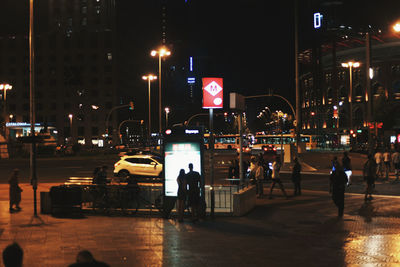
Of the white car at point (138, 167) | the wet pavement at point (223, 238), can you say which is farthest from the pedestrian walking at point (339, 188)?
the white car at point (138, 167)

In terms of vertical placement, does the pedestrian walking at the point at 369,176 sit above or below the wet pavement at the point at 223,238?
above

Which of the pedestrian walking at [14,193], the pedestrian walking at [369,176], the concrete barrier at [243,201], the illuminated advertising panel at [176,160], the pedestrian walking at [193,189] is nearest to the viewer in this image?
the pedestrian walking at [193,189]

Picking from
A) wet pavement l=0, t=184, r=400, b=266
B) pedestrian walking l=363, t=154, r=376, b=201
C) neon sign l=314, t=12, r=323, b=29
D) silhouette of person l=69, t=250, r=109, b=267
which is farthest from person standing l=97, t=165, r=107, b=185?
neon sign l=314, t=12, r=323, b=29

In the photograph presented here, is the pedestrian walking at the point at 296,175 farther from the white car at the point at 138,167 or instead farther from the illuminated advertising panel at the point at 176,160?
the white car at the point at 138,167

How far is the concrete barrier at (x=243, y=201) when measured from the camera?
52.2 feet

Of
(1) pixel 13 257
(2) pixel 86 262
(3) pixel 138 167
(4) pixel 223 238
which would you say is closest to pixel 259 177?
(4) pixel 223 238

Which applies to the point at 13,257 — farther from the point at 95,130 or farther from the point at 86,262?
the point at 95,130

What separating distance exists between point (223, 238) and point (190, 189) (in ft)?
9.27

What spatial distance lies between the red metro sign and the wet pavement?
3.57m

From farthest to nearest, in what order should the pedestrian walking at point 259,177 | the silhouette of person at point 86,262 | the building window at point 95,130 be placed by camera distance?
the building window at point 95,130
the pedestrian walking at point 259,177
the silhouette of person at point 86,262

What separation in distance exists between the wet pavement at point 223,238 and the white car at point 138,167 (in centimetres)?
1306

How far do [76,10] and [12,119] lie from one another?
95.2ft

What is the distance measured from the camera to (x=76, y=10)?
390 ft

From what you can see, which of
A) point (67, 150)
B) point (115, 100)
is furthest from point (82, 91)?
point (67, 150)
